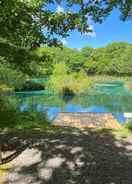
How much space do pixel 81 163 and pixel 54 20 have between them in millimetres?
2274

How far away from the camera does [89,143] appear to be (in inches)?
245

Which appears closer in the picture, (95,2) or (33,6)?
(33,6)

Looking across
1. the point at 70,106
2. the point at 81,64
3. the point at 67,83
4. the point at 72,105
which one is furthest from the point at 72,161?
the point at 81,64

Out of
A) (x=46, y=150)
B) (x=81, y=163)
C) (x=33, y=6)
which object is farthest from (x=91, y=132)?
(x=33, y=6)

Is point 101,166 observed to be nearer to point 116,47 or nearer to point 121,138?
point 121,138

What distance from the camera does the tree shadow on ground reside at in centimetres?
447

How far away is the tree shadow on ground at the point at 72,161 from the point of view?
4469 mm

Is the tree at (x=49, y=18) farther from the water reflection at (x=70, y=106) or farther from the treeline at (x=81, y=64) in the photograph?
the water reflection at (x=70, y=106)

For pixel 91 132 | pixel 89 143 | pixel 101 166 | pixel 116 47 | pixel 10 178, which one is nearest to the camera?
pixel 10 178

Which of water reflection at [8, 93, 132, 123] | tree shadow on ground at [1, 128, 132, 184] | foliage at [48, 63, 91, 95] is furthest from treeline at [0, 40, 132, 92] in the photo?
tree shadow on ground at [1, 128, 132, 184]

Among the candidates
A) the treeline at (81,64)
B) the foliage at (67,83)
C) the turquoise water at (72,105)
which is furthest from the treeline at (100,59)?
the turquoise water at (72,105)

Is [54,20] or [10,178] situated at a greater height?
[54,20]

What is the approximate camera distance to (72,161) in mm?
5109

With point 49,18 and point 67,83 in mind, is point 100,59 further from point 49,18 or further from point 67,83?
point 49,18
